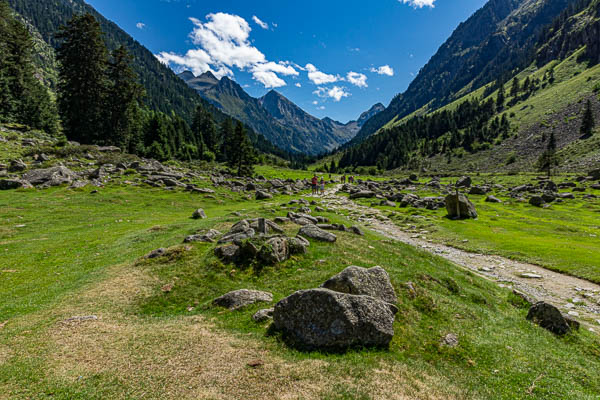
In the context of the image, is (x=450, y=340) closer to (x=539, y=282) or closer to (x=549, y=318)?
(x=549, y=318)

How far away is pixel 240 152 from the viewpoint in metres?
83.9

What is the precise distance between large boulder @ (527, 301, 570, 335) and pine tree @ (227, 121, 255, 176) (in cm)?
8009

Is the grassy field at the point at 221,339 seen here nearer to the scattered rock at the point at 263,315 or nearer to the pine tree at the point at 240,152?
the scattered rock at the point at 263,315

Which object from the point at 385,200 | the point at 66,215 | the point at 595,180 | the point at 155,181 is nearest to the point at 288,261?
the point at 66,215

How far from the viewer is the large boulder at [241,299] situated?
12.0m

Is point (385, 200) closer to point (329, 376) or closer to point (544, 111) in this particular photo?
point (329, 376)

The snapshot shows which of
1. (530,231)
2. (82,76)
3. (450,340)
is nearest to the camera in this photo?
(450,340)

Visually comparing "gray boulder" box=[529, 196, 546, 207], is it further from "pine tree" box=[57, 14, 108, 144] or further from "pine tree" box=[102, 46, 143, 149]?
"pine tree" box=[57, 14, 108, 144]

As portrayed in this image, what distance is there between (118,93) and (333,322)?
253 feet

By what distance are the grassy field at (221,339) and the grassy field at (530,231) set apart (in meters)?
11.8

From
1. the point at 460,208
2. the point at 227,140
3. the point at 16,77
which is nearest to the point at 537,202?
the point at 460,208

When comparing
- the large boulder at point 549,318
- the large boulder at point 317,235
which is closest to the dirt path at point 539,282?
the large boulder at point 549,318

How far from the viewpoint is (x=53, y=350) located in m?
8.16

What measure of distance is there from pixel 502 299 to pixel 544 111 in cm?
19047
